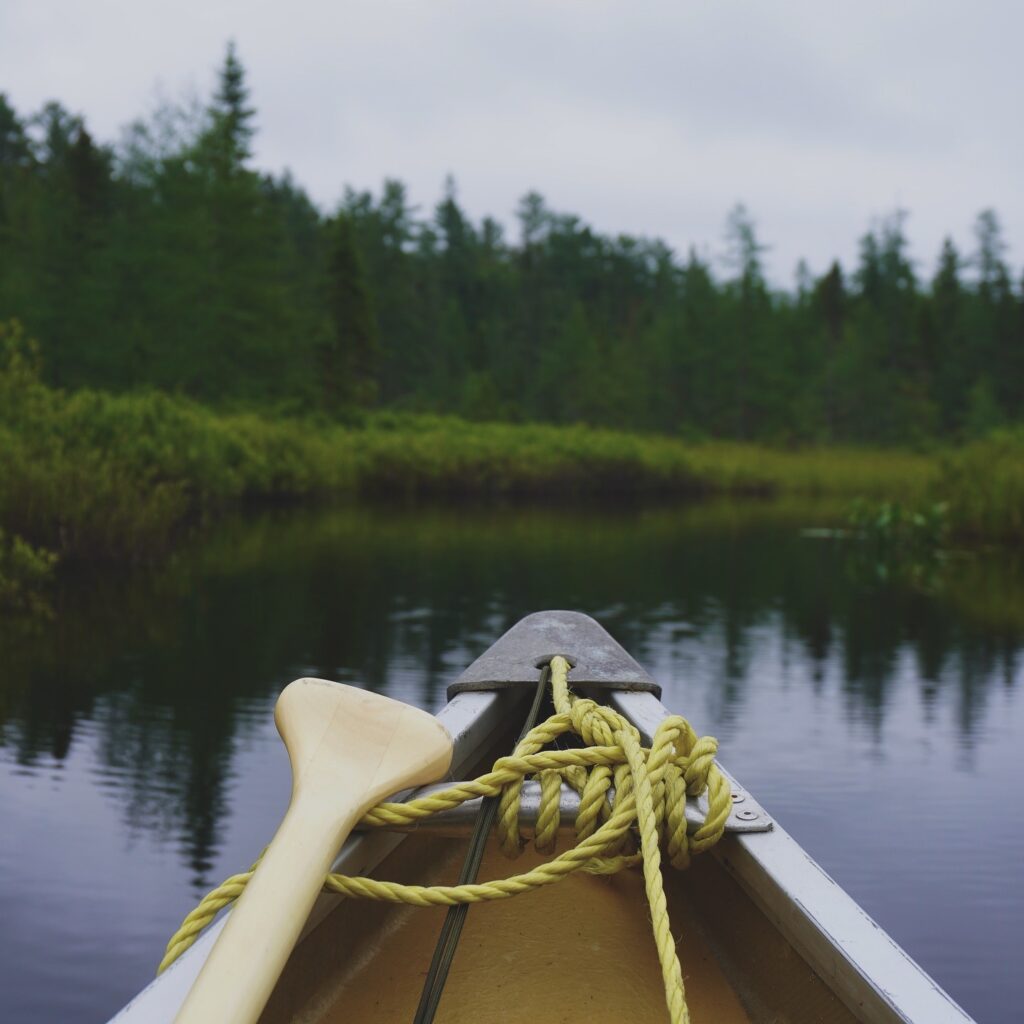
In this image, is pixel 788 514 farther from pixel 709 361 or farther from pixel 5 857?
pixel 709 361

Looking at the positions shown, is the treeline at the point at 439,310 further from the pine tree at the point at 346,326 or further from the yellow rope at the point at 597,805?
the yellow rope at the point at 597,805

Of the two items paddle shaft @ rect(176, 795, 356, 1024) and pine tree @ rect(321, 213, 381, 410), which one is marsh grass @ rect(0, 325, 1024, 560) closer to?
pine tree @ rect(321, 213, 381, 410)

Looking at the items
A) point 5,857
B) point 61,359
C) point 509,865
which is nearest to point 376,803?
point 509,865

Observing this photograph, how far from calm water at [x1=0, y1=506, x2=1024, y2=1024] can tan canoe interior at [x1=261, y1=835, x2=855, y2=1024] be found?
1154 mm

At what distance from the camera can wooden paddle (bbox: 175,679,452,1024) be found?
120 centimetres

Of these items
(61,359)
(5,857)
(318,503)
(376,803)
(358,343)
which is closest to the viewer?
(376,803)

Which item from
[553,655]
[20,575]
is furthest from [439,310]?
[553,655]

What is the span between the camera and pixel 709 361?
46875 millimetres

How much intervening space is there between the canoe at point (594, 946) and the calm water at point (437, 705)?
3.85ft

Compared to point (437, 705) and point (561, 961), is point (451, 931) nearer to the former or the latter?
point (561, 961)

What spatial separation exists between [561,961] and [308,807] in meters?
0.64

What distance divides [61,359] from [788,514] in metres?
18.7

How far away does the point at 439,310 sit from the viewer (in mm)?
53219

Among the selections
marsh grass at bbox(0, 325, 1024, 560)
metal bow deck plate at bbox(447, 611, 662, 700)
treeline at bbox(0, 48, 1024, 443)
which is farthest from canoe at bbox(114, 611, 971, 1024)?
treeline at bbox(0, 48, 1024, 443)
